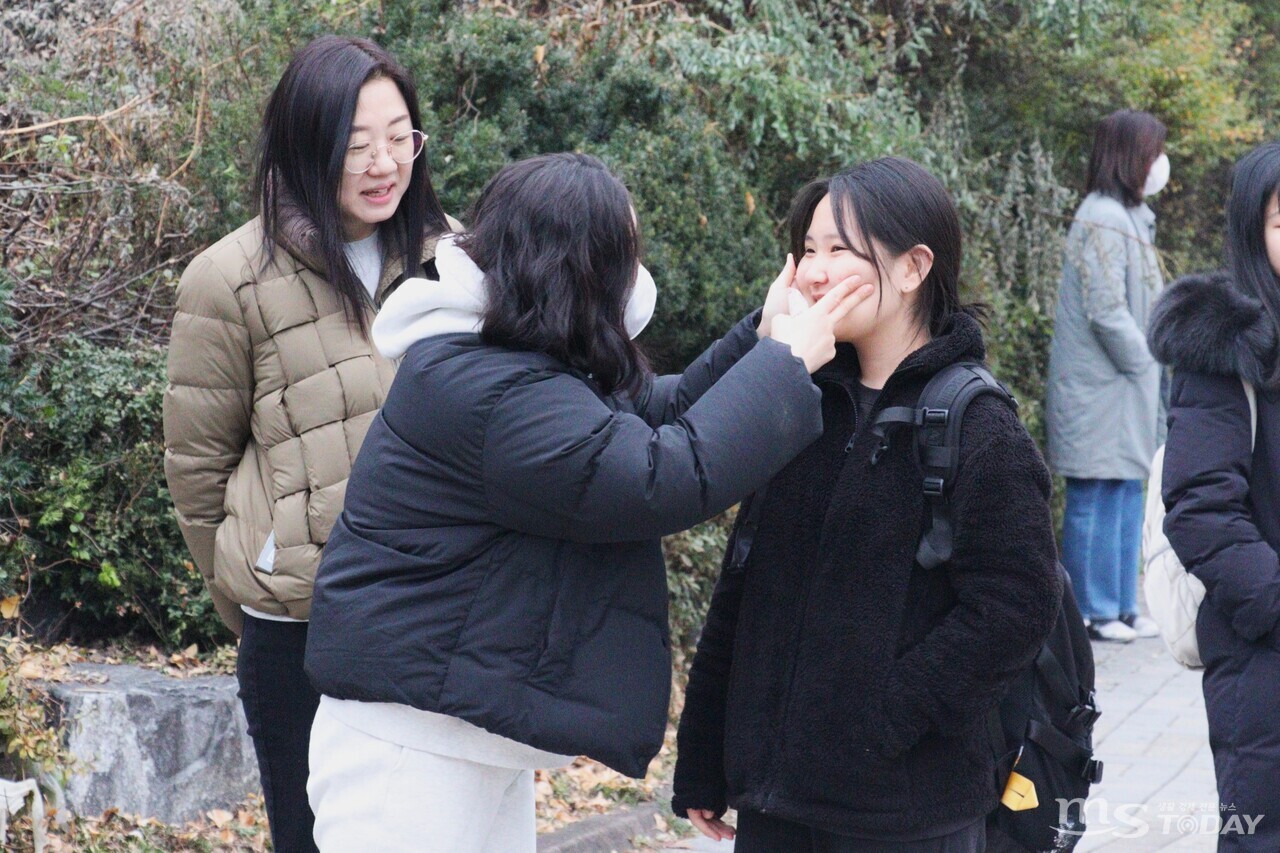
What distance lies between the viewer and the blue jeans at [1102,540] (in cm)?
730

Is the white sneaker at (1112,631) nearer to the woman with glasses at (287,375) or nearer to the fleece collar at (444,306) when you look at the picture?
the woman with glasses at (287,375)

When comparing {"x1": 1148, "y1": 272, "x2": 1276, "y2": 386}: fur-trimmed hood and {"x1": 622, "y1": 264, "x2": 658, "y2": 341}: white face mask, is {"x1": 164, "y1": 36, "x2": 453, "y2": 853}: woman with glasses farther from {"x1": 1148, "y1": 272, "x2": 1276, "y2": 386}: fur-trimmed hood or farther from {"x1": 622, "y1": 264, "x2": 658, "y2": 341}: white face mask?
{"x1": 1148, "y1": 272, "x2": 1276, "y2": 386}: fur-trimmed hood

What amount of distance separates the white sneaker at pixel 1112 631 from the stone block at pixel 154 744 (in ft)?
15.3

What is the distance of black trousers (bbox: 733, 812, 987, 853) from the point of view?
238 cm

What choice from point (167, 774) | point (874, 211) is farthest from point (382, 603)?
point (167, 774)

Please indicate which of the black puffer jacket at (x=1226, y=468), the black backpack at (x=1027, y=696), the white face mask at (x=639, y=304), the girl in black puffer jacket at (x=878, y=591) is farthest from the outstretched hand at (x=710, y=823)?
the black puffer jacket at (x=1226, y=468)

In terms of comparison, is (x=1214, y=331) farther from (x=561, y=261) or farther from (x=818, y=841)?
(x=561, y=261)

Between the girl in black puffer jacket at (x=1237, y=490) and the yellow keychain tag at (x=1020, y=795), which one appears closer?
the yellow keychain tag at (x=1020, y=795)

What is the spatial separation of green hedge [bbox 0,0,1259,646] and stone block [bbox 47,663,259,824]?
47cm

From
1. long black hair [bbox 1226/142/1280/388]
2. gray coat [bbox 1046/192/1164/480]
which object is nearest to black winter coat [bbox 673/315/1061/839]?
long black hair [bbox 1226/142/1280/388]

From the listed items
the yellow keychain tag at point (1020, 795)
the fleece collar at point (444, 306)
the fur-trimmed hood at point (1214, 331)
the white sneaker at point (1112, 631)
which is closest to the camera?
the fleece collar at point (444, 306)

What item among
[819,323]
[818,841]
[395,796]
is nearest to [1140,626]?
[818,841]

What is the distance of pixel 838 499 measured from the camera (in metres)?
2.46

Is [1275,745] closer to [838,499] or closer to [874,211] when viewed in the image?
[838,499]
